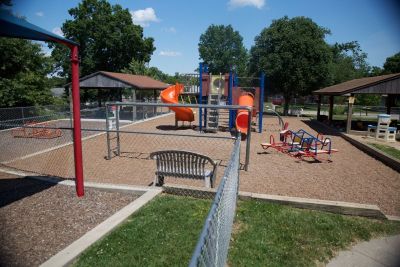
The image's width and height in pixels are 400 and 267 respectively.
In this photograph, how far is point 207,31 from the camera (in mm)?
96750

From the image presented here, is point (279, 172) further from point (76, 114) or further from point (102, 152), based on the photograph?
point (102, 152)

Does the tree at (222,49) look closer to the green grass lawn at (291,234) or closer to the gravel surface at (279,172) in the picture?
the gravel surface at (279,172)

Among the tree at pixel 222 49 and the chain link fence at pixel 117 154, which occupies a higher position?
the tree at pixel 222 49

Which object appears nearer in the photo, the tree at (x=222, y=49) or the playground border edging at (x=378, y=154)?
the playground border edging at (x=378, y=154)

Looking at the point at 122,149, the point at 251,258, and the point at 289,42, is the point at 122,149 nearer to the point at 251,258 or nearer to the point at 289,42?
the point at 251,258

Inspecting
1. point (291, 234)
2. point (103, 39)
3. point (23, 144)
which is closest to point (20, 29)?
point (291, 234)

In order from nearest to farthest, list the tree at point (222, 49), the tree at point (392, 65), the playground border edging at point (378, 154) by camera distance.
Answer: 1. the playground border edging at point (378, 154)
2. the tree at point (392, 65)
3. the tree at point (222, 49)

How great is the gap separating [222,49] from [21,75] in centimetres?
8059

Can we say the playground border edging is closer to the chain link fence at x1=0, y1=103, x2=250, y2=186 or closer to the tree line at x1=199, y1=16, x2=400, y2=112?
the chain link fence at x1=0, y1=103, x2=250, y2=186

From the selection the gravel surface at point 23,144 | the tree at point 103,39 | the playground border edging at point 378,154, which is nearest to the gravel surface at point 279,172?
the playground border edging at point 378,154

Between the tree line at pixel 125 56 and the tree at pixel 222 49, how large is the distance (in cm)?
2988

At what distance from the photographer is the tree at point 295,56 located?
28188 mm

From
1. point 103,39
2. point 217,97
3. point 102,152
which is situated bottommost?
point 102,152

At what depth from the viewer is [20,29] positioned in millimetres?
4344
